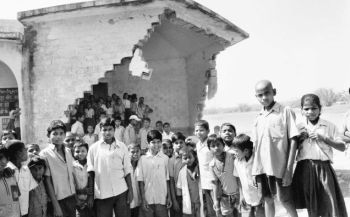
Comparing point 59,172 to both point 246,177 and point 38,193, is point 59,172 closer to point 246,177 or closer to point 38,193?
point 38,193

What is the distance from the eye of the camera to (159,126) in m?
9.14

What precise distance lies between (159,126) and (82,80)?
206 cm

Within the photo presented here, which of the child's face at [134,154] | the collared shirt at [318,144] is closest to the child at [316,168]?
the collared shirt at [318,144]

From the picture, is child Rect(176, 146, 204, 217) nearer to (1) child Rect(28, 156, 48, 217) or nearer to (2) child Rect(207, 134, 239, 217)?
(2) child Rect(207, 134, 239, 217)

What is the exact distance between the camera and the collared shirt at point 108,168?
171 inches

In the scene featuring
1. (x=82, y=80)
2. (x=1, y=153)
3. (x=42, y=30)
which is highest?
(x=42, y=30)

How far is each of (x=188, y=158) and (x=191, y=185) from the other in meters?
0.32

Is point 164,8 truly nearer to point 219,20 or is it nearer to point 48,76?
point 219,20

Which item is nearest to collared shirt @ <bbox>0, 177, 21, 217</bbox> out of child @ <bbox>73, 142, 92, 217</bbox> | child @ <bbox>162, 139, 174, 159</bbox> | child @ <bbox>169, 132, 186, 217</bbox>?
child @ <bbox>73, 142, 92, 217</bbox>

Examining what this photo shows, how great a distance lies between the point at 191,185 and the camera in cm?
474

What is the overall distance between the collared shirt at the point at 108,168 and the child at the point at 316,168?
1848 mm

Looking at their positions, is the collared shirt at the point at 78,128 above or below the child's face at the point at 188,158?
above

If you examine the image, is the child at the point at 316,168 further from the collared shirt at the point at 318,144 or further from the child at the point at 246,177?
the child at the point at 246,177

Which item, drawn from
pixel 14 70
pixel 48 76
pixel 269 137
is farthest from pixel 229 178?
pixel 14 70
